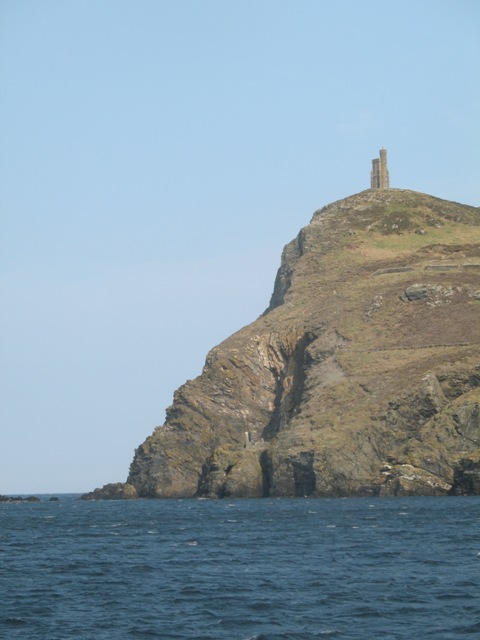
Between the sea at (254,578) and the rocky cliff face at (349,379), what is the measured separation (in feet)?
71.3

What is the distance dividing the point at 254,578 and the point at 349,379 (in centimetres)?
8109

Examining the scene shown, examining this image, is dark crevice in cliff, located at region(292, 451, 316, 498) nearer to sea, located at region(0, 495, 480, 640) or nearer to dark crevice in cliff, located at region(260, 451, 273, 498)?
dark crevice in cliff, located at region(260, 451, 273, 498)

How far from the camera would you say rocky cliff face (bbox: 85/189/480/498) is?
115 meters

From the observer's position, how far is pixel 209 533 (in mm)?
80000

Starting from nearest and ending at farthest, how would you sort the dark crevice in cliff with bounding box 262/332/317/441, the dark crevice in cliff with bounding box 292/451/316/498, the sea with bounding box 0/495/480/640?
the sea with bounding box 0/495/480/640 → the dark crevice in cliff with bounding box 292/451/316/498 → the dark crevice in cliff with bounding box 262/332/317/441

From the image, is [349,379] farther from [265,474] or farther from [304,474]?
[304,474]

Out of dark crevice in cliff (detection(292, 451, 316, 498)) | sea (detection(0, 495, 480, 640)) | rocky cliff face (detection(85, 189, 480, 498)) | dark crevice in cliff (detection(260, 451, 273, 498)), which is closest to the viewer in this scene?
sea (detection(0, 495, 480, 640))

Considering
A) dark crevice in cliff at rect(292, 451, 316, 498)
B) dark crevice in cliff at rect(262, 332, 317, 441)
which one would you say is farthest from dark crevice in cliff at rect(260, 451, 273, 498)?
dark crevice in cliff at rect(262, 332, 317, 441)

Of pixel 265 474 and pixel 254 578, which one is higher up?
pixel 265 474

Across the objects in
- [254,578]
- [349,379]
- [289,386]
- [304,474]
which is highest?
[289,386]

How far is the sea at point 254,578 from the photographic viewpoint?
138 feet

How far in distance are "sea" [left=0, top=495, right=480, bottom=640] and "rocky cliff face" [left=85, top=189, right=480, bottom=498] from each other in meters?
21.7

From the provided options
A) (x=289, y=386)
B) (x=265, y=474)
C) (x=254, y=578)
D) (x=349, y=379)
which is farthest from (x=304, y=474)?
(x=254, y=578)

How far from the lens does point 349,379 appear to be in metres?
134
